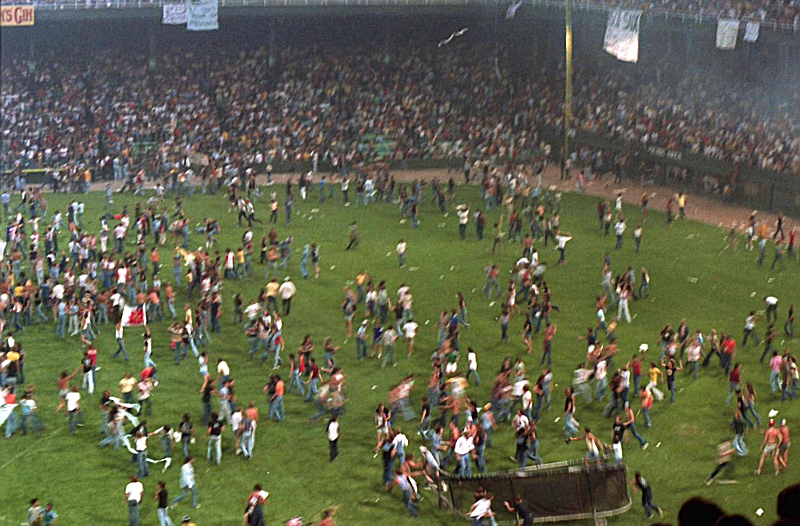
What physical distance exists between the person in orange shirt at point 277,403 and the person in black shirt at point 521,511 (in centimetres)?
681

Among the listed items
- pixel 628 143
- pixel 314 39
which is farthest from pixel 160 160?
pixel 628 143

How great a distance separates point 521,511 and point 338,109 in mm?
41063

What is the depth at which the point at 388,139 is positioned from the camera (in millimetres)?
58000

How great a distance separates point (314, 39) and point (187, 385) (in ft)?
129

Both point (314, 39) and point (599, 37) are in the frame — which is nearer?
point (599, 37)

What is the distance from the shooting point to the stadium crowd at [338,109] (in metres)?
53.7

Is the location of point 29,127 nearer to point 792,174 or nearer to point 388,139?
point 388,139

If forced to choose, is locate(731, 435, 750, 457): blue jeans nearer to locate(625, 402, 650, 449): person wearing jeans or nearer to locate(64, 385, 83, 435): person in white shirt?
locate(625, 402, 650, 449): person wearing jeans

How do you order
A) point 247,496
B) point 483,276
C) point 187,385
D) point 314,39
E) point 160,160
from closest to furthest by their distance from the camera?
point 247,496
point 187,385
point 483,276
point 160,160
point 314,39

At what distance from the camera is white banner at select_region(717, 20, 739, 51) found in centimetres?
5066

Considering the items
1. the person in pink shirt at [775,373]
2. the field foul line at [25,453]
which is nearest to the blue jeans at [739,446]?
the person in pink shirt at [775,373]

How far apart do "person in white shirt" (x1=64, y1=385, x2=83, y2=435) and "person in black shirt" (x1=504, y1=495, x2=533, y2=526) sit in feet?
34.1

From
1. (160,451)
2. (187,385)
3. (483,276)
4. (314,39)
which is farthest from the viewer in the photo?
(314,39)

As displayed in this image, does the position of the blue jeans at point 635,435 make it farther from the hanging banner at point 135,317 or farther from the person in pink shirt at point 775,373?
the hanging banner at point 135,317
